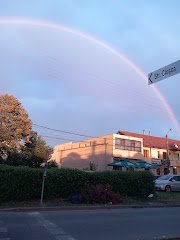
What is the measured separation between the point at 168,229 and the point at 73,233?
10.1 feet

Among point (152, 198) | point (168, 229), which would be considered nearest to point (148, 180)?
point (152, 198)

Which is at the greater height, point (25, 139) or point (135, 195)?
point (25, 139)

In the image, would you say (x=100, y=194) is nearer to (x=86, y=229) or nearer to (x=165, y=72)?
(x=86, y=229)

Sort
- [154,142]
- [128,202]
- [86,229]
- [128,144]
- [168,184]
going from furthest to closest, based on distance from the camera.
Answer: [154,142]
[128,144]
[168,184]
[128,202]
[86,229]

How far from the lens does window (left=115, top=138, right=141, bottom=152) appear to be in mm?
56666

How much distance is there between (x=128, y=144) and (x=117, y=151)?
309 cm

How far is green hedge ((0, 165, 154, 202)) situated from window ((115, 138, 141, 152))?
33.0 meters

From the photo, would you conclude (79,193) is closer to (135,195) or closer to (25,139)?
(135,195)

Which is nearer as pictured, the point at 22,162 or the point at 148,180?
the point at 148,180

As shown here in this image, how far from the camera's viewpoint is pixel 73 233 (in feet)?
32.8

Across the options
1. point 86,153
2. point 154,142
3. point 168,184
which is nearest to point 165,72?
point 168,184

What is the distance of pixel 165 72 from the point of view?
7.20 metres

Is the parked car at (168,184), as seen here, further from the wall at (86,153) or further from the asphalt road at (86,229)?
the wall at (86,153)

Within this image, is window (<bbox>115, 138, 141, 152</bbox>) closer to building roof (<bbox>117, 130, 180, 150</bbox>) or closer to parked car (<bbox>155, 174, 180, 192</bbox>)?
building roof (<bbox>117, 130, 180, 150</bbox>)
